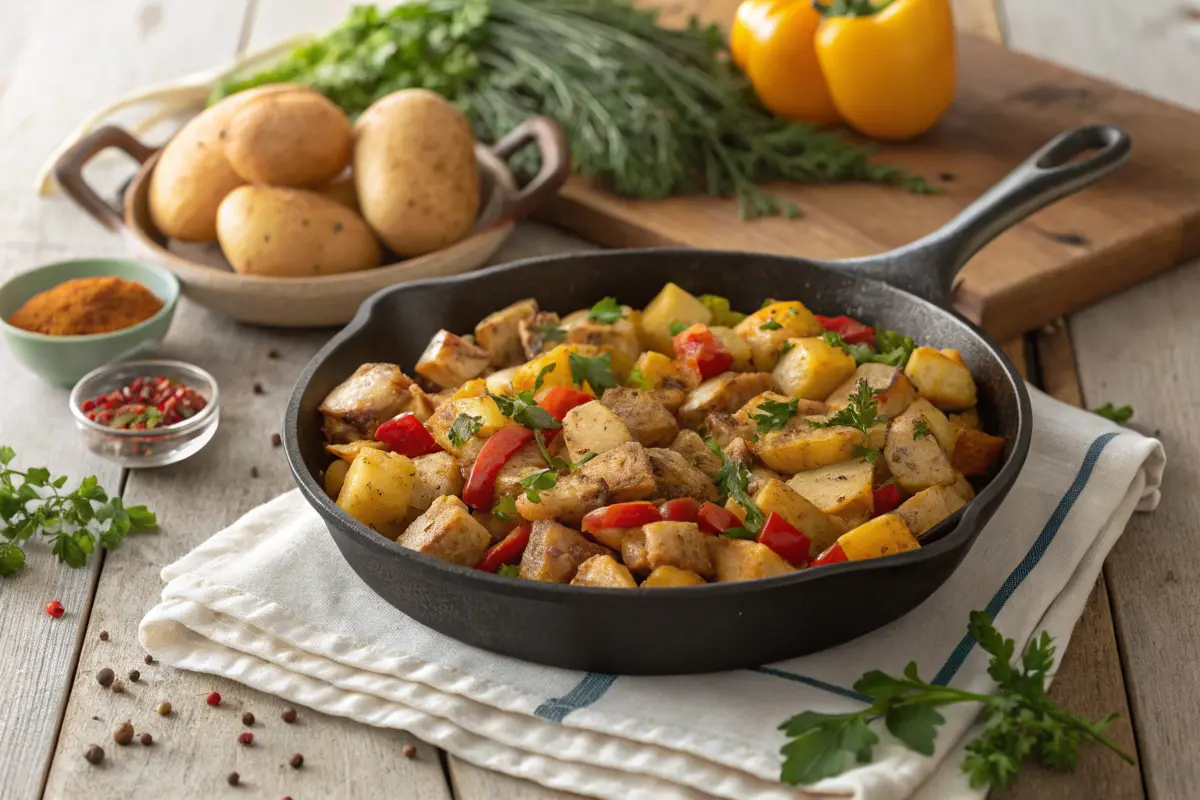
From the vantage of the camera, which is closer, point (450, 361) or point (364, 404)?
point (364, 404)

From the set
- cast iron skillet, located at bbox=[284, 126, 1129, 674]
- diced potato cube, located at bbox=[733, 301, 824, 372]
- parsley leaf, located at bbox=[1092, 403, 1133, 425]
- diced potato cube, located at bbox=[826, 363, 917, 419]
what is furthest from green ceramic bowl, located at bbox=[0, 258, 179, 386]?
parsley leaf, located at bbox=[1092, 403, 1133, 425]

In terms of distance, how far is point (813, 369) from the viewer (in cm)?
250

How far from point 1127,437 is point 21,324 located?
8.09 feet

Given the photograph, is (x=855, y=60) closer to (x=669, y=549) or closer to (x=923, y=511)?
(x=923, y=511)

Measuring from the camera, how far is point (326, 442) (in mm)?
2521

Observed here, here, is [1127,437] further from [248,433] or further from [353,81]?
[353,81]

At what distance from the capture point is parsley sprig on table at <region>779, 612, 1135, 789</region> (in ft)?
6.31

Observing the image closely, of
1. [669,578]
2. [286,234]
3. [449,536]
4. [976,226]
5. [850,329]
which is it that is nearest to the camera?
[669,578]

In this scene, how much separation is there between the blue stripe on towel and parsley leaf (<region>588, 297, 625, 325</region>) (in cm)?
85

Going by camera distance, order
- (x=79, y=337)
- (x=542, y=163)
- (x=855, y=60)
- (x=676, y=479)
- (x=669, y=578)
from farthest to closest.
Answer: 1. (x=855, y=60)
2. (x=542, y=163)
3. (x=79, y=337)
4. (x=676, y=479)
5. (x=669, y=578)

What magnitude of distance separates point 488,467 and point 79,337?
128 cm

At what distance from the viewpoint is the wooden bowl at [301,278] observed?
320 cm

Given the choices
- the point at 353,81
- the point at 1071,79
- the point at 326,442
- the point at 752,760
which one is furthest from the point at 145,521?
the point at 1071,79

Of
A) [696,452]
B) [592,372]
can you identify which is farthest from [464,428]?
[696,452]
